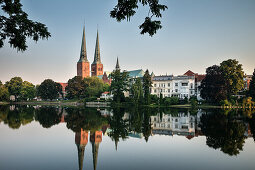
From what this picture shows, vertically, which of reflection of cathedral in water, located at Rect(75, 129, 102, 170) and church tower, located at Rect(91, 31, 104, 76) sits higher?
church tower, located at Rect(91, 31, 104, 76)

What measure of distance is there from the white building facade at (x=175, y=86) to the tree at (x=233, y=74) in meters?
13.4

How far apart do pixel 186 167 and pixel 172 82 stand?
6511cm

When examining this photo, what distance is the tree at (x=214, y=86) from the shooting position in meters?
52.0

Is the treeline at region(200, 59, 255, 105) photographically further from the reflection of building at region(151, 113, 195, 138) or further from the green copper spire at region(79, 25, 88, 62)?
the green copper spire at region(79, 25, 88, 62)

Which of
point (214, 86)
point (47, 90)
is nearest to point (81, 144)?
point (214, 86)

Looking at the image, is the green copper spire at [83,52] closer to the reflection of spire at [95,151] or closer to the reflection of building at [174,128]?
the reflection of building at [174,128]

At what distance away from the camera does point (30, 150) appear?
12.3 m

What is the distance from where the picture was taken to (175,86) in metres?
71.8

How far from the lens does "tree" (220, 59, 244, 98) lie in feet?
183

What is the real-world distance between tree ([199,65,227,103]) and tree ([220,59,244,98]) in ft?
7.32

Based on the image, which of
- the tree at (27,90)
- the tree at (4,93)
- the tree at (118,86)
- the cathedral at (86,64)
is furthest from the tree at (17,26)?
the cathedral at (86,64)

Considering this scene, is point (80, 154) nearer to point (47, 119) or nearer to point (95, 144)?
point (95, 144)

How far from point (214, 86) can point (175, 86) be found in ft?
64.2

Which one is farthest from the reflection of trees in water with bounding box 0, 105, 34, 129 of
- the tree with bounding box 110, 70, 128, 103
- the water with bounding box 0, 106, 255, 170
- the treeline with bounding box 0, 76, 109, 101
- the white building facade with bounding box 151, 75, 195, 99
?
the white building facade with bounding box 151, 75, 195, 99
